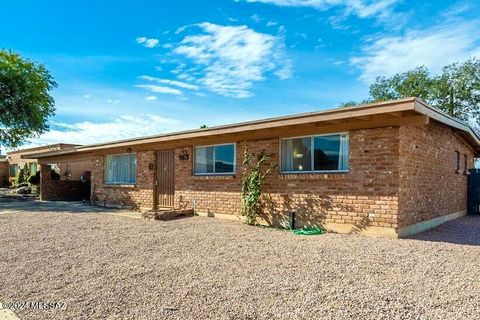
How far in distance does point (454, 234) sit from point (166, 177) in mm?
9188

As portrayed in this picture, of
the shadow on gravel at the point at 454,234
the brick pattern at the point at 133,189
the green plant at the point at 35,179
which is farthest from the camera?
the green plant at the point at 35,179

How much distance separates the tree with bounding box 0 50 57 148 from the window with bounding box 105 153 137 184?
8531 millimetres

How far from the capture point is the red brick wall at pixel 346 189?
26.4 ft

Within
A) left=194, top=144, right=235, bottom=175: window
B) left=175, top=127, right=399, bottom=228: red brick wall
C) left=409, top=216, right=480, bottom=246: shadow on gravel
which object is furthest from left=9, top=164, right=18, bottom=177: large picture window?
left=409, top=216, right=480, bottom=246: shadow on gravel

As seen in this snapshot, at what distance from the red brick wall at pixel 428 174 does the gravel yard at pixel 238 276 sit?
0.91 meters

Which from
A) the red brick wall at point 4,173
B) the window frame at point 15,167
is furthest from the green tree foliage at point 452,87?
the red brick wall at point 4,173

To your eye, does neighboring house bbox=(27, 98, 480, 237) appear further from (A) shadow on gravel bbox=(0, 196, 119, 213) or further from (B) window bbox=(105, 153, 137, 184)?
(A) shadow on gravel bbox=(0, 196, 119, 213)

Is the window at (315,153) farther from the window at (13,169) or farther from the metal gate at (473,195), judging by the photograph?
the window at (13,169)

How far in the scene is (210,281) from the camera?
16.4 ft

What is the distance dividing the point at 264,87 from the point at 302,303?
1446 cm

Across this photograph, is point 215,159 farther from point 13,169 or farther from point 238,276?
point 13,169

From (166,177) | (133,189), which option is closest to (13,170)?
(133,189)

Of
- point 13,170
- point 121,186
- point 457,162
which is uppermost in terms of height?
point 457,162

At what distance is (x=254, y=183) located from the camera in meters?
10.2
